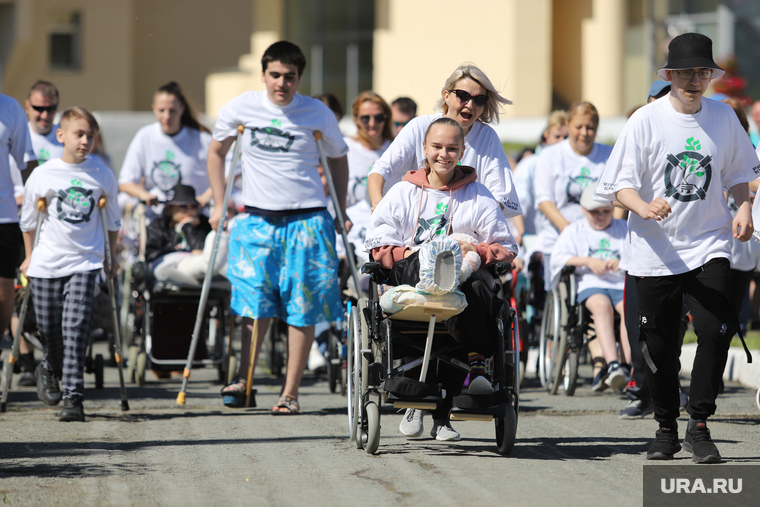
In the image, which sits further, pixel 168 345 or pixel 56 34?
pixel 56 34

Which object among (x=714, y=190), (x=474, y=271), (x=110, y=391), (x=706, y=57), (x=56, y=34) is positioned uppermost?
(x=56, y=34)

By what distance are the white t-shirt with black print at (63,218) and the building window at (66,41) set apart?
23.0 meters

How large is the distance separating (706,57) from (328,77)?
24.4 m

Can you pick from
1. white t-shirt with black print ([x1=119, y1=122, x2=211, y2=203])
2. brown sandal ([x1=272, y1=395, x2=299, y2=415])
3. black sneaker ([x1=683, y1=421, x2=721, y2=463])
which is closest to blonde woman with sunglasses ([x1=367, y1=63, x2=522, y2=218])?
black sneaker ([x1=683, y1=421, x2=721, y2=463])

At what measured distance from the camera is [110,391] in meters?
8.77

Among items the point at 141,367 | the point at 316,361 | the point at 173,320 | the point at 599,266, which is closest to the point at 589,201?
the point at 599,266

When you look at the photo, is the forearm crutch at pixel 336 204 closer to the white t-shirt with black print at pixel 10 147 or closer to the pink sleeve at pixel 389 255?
the pink sleeve at pixel 389 255

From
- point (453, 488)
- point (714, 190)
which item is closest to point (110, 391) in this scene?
point (453, 488)

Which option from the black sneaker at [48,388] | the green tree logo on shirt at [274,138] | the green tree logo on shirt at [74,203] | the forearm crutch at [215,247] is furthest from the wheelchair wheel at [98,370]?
the green tree logo on shirt at [274,138]

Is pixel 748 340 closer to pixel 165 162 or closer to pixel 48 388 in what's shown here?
pixel 165 162

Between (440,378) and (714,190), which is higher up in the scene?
(714,190)

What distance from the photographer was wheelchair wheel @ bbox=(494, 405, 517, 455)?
5633 millimetres

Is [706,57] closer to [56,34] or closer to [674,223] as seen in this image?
[674,223]

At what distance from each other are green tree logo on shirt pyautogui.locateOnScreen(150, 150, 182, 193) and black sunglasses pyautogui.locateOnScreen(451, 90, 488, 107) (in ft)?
12.6
